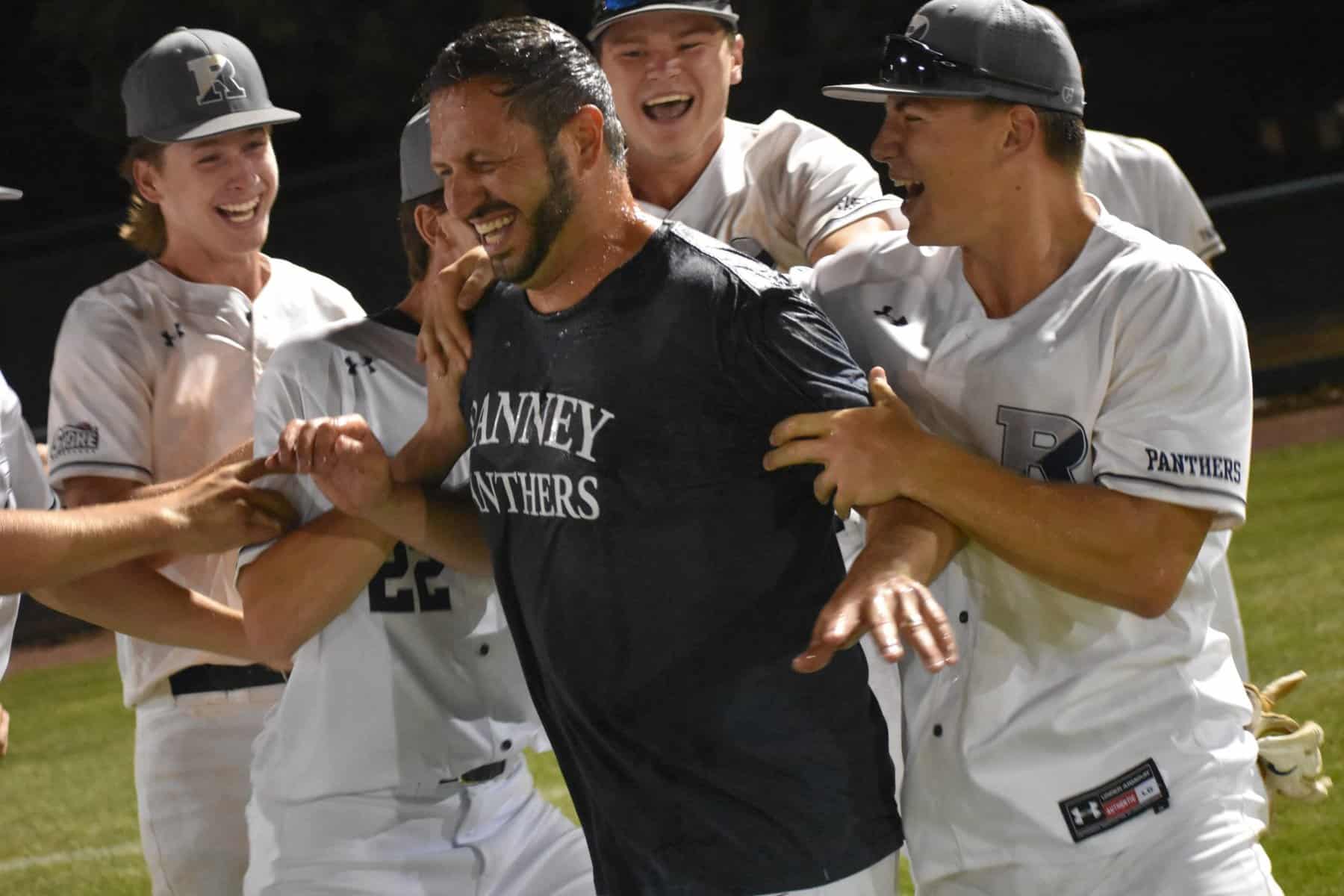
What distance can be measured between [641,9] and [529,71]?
5.20 feet

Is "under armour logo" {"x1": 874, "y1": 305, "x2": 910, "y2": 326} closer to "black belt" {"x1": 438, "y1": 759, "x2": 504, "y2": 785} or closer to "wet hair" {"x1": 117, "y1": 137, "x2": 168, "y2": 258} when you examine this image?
"black belt" {"x1": 438, "y1": 759, "x2": 504, "y2": 785}

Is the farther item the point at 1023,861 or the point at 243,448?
the point at 243,448

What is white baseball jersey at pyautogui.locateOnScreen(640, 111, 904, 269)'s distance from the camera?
4059mm

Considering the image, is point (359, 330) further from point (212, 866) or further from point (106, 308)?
point (212, 866)

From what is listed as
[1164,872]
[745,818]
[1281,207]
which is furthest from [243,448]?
[1281,207]

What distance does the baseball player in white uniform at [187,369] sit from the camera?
3.96 metres

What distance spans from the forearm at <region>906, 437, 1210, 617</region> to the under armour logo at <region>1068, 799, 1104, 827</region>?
32cm

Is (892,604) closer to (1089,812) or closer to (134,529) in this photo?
(1089,812)

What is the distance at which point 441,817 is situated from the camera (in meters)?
3.33

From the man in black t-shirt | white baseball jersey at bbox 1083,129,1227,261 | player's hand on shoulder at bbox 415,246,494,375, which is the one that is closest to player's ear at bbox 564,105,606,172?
the man in black t-shirt

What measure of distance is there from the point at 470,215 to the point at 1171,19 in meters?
14.7

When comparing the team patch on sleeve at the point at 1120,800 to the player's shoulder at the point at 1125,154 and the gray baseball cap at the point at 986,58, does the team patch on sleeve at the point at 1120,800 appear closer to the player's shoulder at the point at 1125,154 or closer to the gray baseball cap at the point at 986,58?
the gray baseball cap at the point at 986,58

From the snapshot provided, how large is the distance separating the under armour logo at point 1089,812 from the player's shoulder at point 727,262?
93 centimetres

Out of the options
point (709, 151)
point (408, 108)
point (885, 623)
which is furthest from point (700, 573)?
point (408, 108)
